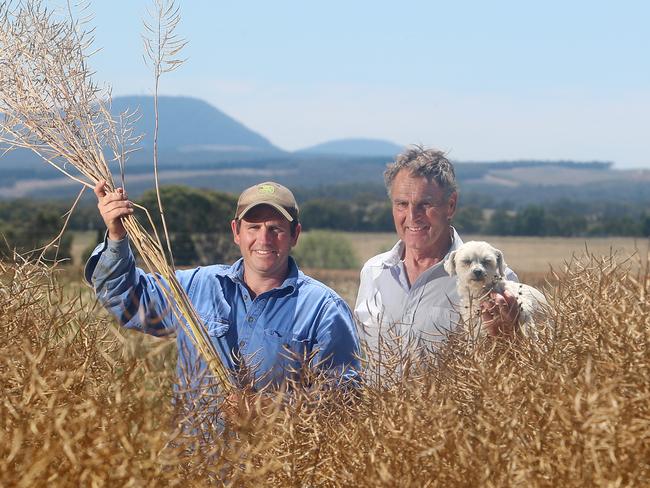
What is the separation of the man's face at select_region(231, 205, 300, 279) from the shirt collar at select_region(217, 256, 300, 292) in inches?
1.8

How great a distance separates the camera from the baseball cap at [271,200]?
17.3 feet

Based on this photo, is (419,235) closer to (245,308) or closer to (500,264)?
(500,264)

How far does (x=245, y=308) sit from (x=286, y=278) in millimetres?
313

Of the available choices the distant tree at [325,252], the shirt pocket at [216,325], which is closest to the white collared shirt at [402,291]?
the shirt pocket at [216,325]

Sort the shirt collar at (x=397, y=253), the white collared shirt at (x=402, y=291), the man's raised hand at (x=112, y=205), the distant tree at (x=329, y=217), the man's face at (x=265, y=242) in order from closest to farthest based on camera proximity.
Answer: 1. the man's raised hand at (x=112, y=205)
2. the man's face at (x=265, y=242)
3. the white collared shirt at (x=402, y=291)
4. the shirt collar at (x=397, y=253)
5. the distant tree at (x=329, y=217)

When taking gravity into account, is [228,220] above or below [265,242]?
below

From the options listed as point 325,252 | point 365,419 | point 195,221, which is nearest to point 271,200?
point 365,419

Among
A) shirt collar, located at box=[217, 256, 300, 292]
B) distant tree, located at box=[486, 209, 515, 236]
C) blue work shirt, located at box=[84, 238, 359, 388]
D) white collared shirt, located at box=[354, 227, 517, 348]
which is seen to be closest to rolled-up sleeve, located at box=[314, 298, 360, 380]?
blue work shirt, located at box=[84, 238, 359, 388]

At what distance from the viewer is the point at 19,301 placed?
3.95m

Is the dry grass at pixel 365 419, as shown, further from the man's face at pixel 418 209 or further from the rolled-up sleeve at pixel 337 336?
the man's face at pixel 418 209

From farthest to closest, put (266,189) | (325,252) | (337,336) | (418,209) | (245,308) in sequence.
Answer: (325,252), (418,209), (266,189), (245,308), (337,336)

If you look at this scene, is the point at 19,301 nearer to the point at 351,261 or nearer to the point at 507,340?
the point at 507,340

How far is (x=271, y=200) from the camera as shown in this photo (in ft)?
17.3

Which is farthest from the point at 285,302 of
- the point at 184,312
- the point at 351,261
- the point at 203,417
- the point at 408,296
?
the point at 351,261
